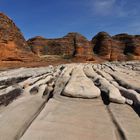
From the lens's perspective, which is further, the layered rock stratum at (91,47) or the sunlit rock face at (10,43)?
the layered rock stratum at (91,47)

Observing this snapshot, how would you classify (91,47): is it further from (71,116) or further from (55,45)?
(71,116)

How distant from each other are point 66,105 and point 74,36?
66351 mm

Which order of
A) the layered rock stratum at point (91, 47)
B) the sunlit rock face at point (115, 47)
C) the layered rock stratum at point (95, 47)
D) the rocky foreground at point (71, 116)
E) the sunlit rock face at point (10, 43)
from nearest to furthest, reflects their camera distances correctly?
the rocky foreground at point (71, 116) → the sunlit rock face at point (10, 43) → the layered rock stratum at point (91, 47) → the layered rock stratum at point (95, 47) → the sunlit rock face at point (115, 47)

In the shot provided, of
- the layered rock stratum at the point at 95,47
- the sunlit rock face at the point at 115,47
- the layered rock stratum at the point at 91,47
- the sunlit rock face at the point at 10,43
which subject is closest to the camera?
the sunlit rock face at the point at 10,43

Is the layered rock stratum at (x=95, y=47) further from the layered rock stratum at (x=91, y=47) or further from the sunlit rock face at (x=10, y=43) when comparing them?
the sunlit rock face at (x=10, y=43)

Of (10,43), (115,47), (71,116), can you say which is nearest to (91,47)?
(115,47)

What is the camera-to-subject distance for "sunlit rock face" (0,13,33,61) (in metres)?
23.2

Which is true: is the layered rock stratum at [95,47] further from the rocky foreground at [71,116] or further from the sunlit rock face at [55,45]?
the rocky foreground at [71,116]

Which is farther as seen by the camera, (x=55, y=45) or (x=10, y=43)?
(x=55, y=45)

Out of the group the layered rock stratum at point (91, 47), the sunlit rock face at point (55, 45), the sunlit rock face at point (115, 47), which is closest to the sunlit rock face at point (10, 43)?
the layered rock stratum at point (91, 47)

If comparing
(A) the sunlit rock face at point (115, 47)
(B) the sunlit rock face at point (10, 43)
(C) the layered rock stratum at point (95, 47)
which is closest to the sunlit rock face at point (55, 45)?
(C) the layered rock stratum at point (95, 47)

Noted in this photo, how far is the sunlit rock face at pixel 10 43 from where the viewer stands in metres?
23.2

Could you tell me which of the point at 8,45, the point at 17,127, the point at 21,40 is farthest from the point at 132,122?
the point at 21,40

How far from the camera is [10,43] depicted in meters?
24.2
